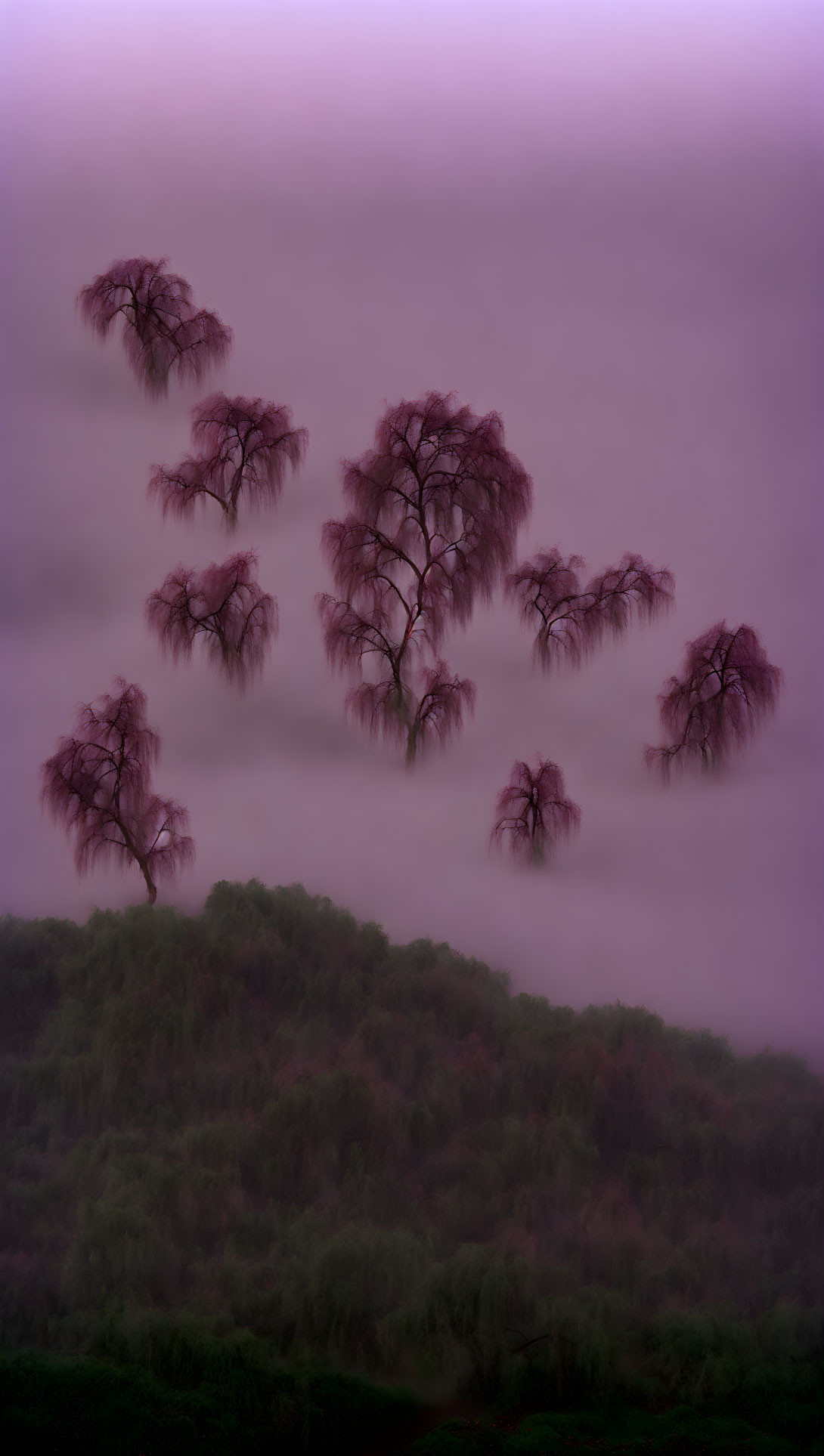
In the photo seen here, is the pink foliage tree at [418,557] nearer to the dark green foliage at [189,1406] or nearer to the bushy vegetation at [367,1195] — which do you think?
the bushy vegetation at [367,1195]

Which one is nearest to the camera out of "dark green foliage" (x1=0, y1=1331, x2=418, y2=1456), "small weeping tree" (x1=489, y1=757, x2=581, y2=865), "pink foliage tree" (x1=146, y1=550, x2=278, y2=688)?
"dark green foliage" (x1=0, y1=1331, x2=418, y2=1456)

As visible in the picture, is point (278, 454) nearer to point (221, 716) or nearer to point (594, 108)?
point (221, 716)

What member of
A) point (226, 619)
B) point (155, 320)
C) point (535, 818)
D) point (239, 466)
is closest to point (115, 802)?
point (226, 619)

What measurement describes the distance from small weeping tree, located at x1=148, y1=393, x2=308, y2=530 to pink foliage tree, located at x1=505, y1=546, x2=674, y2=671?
779 mm

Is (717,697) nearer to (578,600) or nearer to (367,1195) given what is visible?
(578,600)

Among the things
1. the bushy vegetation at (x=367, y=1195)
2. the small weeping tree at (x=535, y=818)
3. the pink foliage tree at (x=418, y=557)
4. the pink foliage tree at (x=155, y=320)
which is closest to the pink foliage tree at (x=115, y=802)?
the bushy vegetation at (x=367, y=1195)

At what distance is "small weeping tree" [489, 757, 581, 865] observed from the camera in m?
2.83

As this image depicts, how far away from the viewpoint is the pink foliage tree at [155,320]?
3006 millimetres

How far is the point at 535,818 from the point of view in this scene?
9.30ft

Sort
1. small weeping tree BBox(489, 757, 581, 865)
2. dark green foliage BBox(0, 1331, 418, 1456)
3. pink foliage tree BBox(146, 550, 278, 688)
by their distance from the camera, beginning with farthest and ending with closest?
pink foliage tree BBox(146, 550, 278, 688) < small weeping tree BBox(489, 757, 581, 865) < dark green foliage BBox(0, 1331, 418, 1456)

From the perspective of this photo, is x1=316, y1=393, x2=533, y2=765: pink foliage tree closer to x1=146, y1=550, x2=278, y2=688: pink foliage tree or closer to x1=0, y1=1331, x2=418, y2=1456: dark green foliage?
x1=146, y1=550, x2=278, y2=688: pink foliage tree

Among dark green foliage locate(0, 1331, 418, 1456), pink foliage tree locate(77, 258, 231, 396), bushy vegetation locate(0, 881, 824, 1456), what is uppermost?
pink foliage tree locate(77, 258, 231, 396)

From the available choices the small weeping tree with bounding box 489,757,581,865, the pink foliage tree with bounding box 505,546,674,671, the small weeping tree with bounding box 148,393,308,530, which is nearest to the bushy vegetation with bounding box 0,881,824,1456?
the small weeping tree with bounding box 489,757,581,865

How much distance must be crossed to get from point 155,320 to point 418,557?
111cm
